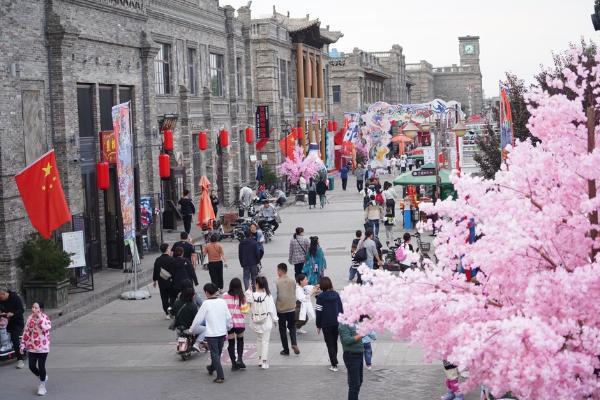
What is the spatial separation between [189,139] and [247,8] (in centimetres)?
1141

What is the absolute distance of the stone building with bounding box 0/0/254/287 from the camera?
72.1 feet

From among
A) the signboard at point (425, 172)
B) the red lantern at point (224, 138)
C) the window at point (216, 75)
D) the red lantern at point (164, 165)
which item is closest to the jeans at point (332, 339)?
the red lantern at point (164, 165)

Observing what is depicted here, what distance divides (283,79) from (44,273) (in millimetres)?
39516

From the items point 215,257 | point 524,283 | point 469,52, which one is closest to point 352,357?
point 524,283

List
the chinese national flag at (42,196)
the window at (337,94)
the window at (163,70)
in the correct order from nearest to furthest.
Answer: the chinese national flag at (42,196), the window at (163,70), the window at (337,94)

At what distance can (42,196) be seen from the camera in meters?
20.8

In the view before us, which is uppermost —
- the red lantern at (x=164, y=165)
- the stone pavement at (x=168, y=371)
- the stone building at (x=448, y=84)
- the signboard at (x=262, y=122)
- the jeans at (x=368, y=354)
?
the stone building at (x=448, y=84)

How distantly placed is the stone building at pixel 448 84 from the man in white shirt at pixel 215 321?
120436 mm

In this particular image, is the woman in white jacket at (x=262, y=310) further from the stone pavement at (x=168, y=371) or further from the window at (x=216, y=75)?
the window at (x=216, y=75)

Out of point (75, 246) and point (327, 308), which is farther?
point (75, 246)

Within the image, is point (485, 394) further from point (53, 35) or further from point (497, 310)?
point (53, 35)

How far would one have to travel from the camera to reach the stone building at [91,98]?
72.1 ft

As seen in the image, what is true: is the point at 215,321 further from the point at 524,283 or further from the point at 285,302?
the point at 524,283

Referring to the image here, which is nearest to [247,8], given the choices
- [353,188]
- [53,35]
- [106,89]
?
[353,188]
